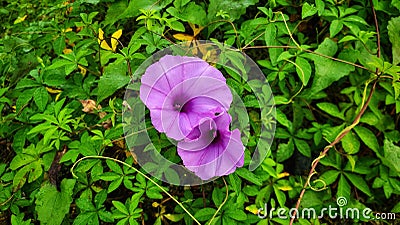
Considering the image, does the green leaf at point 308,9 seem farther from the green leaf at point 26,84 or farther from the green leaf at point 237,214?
the green leaf at point 26,84

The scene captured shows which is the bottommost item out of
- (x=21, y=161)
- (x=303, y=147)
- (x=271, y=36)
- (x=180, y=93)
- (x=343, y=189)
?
(x=343, y=189)

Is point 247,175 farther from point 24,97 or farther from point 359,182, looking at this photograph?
point 24,97

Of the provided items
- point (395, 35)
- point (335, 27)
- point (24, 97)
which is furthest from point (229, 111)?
point (395, 35)

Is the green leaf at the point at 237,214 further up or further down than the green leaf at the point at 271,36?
further down

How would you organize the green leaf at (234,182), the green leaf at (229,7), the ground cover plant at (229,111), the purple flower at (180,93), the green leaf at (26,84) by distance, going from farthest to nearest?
the green leaf at (229,7)
the green leaf at (26,84)
the ground cover plant at (229,111)
the green leaf at (234,182)
the purple flower at (180,93)

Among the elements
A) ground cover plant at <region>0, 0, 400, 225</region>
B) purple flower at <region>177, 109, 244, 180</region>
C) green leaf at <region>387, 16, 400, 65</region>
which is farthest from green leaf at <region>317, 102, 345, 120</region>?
purple flower at <region>177, 109, 244, 180</region>

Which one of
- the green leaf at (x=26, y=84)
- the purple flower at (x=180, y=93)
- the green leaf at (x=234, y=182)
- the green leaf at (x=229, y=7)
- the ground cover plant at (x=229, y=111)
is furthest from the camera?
the green leaf at (x=229, y=7)

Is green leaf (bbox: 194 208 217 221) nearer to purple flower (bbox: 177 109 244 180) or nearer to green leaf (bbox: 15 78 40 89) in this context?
purple flower (bbox: 177 109 244 180)

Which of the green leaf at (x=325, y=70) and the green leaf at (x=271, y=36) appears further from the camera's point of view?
the green leaf at (x=325, y=70)

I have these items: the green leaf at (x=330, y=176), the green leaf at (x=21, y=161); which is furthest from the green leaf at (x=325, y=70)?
the green leaf at (x=21, y=161)
